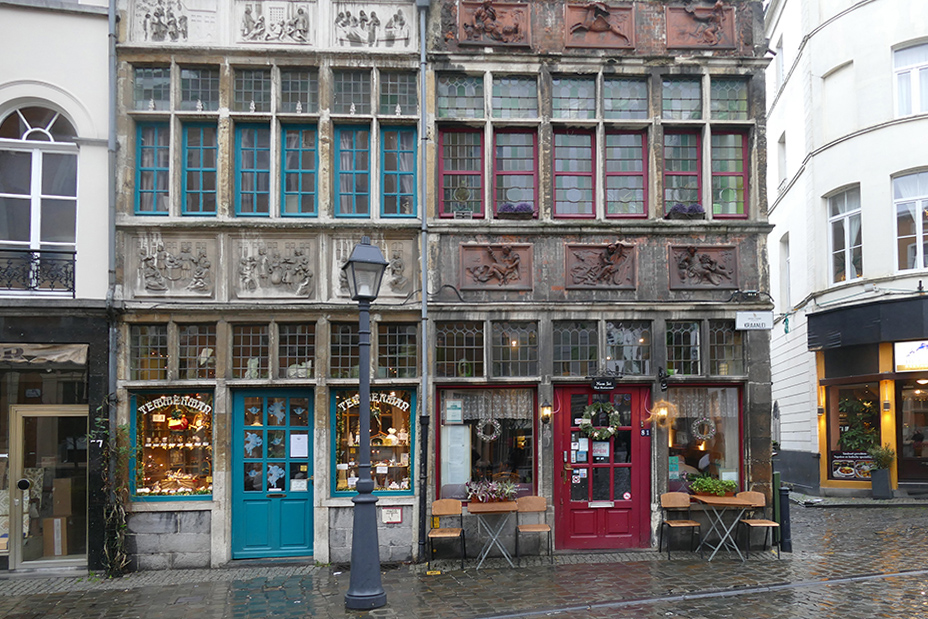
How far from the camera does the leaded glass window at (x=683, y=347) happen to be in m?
12.0

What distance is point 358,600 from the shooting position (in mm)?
8867

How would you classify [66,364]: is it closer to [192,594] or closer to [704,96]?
[192,594]

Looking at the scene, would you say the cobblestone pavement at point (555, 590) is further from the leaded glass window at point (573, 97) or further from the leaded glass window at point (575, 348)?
the leaded glass window at point (573, 97)

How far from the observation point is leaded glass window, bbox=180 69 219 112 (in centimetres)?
1182

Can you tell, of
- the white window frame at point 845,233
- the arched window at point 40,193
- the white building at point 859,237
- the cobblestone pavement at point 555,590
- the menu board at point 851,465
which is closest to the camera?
the cobblestone pavement at point 555,590

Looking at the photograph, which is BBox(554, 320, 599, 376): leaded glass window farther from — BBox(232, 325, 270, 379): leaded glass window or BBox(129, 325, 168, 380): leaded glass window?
BBox(129, 325, 168, 380): leaded glass window

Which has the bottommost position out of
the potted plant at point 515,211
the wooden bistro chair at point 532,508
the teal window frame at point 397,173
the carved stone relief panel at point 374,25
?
the wooden bistro chair at point 532,508

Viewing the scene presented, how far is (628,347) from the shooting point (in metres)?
12.0

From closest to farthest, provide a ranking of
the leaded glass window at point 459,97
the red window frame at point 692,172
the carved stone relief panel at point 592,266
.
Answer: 1. the carved stone relief panel at point 592,266
2. the leaded glass window at point 459,97
3. the red window frame at point 692,172

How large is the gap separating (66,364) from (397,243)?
489cm

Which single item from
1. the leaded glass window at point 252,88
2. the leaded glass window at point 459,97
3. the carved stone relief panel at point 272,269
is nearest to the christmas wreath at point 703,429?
the leaded glass window at point 459,97

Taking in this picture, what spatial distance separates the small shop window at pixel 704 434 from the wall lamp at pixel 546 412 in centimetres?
182

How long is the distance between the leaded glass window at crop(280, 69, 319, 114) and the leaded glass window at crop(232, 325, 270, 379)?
329cm

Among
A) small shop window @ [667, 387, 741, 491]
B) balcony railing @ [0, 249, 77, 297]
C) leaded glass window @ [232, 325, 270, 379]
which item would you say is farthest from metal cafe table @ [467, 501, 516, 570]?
balcony railing @ [0, 249, 77, 297]
